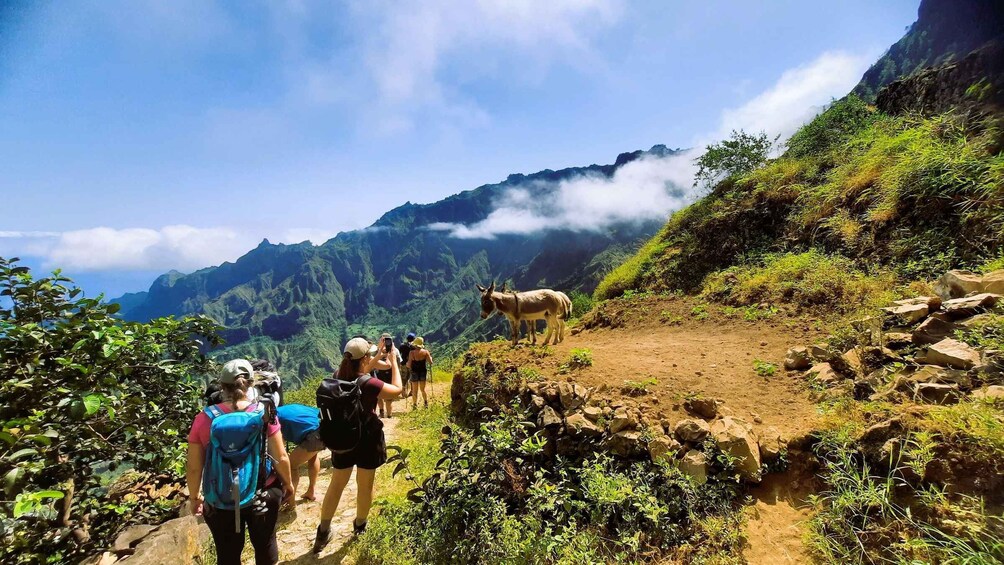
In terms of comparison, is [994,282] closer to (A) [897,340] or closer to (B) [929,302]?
(B) [929,302]

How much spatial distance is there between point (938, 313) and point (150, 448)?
9.13 meters

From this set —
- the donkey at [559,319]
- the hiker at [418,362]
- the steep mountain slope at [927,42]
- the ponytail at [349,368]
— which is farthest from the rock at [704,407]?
the steep mountain slope at [927,42]

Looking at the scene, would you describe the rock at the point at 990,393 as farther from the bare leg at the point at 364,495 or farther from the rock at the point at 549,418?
the bare leg at the point at 364,495

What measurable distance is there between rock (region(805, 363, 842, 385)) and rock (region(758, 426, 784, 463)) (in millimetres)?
1313

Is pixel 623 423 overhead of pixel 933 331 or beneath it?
beneath

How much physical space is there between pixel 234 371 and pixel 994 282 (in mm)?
8373

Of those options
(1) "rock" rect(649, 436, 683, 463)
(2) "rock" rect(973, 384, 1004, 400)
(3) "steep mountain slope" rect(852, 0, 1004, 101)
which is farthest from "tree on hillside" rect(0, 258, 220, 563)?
(3) "steep mountain slope" rect(852, 0, 1004, 101)

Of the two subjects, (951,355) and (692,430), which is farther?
(692,430)

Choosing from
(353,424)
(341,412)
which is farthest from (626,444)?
(341,412)

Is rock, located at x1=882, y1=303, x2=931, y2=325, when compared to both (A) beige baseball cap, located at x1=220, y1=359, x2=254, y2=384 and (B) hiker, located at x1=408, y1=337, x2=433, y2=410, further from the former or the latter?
(B) hiker, located at x1=408, y1=337, x2=433, y2=410

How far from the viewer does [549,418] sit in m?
5.51

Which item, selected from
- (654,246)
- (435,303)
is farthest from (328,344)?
(654,246)

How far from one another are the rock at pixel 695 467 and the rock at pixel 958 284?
411 centimetres

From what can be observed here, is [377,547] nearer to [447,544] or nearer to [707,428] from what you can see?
[447,544]
